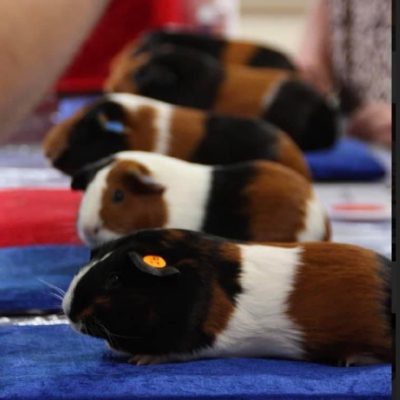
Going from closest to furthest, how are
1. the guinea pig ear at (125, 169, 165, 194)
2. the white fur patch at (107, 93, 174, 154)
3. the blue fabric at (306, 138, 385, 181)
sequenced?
the guinea pig ear at (125, 169, 165, 194), the white fur patch at (107, 93, 174, 154), the blue fabric at (306, 138, 385, 181)

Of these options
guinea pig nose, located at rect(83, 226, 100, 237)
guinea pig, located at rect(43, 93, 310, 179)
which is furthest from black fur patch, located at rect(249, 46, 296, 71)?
guinea pig nose, located at rect(83, 226, 100, 237)

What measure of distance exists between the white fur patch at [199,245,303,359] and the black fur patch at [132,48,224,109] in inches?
40.9

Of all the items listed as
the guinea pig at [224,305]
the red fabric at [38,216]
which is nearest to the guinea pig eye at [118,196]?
the red fabric at [38,216]

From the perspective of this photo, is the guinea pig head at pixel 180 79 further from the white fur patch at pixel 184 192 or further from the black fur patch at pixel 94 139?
the white fur patch at pixel 184 192

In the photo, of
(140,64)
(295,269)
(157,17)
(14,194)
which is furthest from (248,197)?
(157,17)

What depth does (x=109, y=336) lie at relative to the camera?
662 millimetres

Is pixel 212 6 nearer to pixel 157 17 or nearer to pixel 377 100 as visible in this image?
pixel 157 17

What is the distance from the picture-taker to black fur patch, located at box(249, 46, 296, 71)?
2.22 metres

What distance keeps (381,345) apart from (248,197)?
0.31 m

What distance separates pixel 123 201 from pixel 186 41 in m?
1.38

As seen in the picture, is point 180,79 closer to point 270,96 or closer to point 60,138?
point 270,96

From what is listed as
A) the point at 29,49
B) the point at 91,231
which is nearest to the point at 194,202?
the point at 91,231

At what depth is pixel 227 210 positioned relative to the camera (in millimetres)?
928

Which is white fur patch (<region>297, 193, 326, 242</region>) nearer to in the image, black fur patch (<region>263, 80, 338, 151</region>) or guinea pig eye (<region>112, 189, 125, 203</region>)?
guinea pig eye (<region>112, 189, 125, 203</region>)
